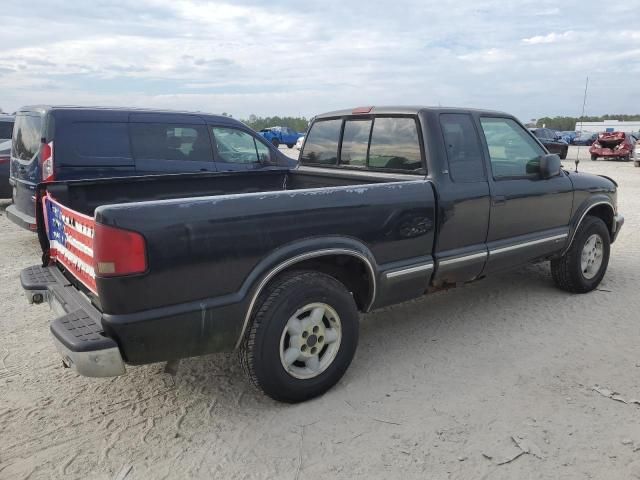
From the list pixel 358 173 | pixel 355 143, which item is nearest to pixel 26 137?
→ pixel 355 143

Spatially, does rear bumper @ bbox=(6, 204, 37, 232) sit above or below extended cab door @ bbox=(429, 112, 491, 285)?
below

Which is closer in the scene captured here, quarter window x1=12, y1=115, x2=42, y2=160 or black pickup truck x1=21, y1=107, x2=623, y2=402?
black pickup truck x1=21, y1=107, x2=623, y2=402

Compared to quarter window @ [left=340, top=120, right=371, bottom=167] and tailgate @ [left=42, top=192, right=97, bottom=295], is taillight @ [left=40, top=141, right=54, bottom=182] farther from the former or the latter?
quarter window @ [left=340, top=120, right=371, bottom=167]

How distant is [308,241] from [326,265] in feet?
1.22

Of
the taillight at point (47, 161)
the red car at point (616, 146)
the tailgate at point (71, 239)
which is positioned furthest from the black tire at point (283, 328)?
the red car at point (616, 146)

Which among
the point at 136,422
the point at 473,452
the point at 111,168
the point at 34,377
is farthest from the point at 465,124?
the point at 111,168

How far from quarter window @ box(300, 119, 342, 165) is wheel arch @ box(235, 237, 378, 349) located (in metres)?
1.56

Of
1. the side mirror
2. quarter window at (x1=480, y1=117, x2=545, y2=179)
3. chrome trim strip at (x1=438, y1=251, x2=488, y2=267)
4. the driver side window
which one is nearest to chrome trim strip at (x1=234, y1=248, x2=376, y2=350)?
chrome trim strip at (x1=438, y1=251, x2=488, y2=267)

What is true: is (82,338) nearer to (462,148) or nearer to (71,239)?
(71,239)

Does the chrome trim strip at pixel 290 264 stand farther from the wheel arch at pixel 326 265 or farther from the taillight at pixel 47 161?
the taillight at pixel 47 161

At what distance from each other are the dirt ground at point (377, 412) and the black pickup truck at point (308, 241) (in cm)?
35

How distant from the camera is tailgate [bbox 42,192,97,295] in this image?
2.76 metres

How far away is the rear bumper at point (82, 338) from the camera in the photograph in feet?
7.98

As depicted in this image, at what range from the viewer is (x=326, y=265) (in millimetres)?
3260
